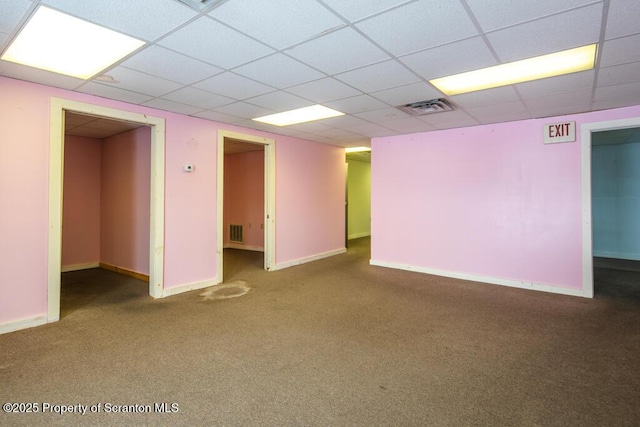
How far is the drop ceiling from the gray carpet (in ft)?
8.00

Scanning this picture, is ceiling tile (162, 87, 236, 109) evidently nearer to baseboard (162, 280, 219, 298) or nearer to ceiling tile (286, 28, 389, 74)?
ceiling tile (286, 28, 389, 74)

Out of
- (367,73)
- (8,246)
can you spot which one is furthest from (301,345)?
(8,246)

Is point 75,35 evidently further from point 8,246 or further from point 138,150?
point 138,150

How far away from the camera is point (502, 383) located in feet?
7.47

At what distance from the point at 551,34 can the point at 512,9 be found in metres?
0.54

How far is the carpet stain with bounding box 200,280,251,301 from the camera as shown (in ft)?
14.0

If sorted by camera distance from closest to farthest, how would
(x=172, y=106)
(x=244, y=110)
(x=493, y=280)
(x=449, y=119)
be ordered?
(x=172, y=106)
(x=244, y=110)
(x=449, y=119)
(x=493, y=280)

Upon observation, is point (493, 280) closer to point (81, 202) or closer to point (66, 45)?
point (66, 45)

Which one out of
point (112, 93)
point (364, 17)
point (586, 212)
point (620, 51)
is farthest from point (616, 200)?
point (112, 93)

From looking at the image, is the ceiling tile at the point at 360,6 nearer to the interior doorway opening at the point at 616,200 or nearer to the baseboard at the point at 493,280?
the baseboard at the point at 493,280

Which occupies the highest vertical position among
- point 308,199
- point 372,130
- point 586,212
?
point 372,130

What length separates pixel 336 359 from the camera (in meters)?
2.62

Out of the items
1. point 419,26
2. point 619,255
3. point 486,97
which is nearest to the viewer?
point 419,26

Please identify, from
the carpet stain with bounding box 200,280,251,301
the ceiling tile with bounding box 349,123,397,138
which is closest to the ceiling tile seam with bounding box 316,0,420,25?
the ceiling tile with bounding box 349,123,397,138
